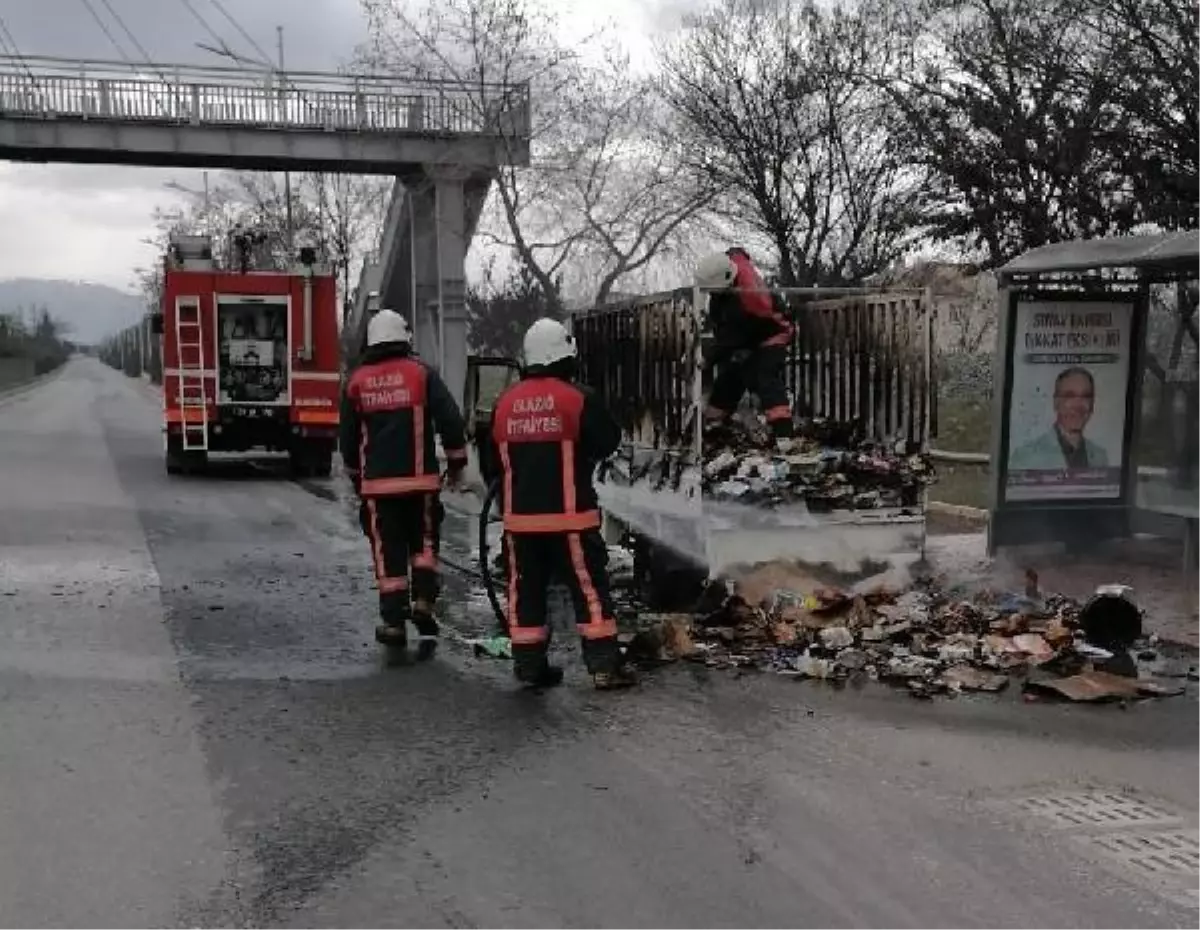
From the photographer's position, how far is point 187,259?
17906mm

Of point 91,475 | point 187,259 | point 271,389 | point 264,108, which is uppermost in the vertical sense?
point 264,108

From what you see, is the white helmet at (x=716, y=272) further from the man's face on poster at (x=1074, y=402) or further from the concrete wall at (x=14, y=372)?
the concrete wall at (x=14, y=372)

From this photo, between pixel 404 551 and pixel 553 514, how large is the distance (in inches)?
53.9

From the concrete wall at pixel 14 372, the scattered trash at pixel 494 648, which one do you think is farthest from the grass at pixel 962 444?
the concrete wall at pixel 14 372

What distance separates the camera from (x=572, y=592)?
6.27m

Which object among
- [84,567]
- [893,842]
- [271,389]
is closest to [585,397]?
[893,842]

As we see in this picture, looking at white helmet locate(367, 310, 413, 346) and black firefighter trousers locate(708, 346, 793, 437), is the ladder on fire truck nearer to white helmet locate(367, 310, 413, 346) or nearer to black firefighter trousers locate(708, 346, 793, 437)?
black firefighter trousers locate(708, 346, 793, 437)

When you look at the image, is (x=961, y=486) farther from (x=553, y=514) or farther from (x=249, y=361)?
(x=249, y=361)

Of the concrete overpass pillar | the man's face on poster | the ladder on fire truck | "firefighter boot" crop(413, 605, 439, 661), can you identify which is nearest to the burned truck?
the man's face on poster

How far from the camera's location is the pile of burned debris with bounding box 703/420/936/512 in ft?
26.6

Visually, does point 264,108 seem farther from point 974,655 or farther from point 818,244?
point 974,655

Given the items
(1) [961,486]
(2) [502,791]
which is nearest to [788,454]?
(2) [502,791]

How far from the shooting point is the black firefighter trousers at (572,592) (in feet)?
20.4

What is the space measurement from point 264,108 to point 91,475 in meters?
14.7
